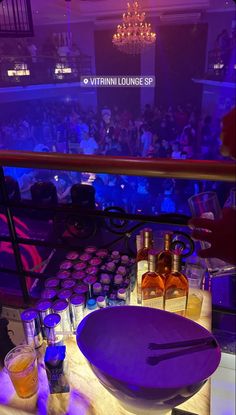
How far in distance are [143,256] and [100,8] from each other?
614 centimetres

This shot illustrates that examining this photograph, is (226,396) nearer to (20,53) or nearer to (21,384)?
(21,384)

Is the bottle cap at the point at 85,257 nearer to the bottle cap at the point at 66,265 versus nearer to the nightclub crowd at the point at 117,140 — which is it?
the bottle cap at the point at 66,265

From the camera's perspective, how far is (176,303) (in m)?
0.84

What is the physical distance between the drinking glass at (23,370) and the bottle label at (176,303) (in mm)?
341

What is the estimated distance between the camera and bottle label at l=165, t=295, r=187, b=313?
2.73ft

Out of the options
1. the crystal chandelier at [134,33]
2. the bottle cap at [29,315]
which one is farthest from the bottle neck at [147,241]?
the crystal chandelier at [134,33]

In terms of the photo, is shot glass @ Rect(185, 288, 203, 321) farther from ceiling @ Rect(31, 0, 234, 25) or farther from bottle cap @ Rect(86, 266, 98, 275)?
Answer: ceiling @ Rect(31, 0, 234, 25)

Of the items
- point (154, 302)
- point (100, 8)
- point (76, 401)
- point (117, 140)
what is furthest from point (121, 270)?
point (100, 8)

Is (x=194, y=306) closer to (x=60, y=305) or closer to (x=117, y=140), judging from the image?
(x=60, y=305)

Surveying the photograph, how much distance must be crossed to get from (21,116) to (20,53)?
46.7 inches

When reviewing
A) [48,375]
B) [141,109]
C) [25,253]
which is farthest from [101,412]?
[141,109]

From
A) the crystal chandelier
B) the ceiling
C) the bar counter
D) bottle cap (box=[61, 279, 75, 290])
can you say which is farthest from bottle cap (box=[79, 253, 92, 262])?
the ceiling

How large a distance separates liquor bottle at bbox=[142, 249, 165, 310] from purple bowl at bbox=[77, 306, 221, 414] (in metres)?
0.13

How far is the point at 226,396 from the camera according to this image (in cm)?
172
